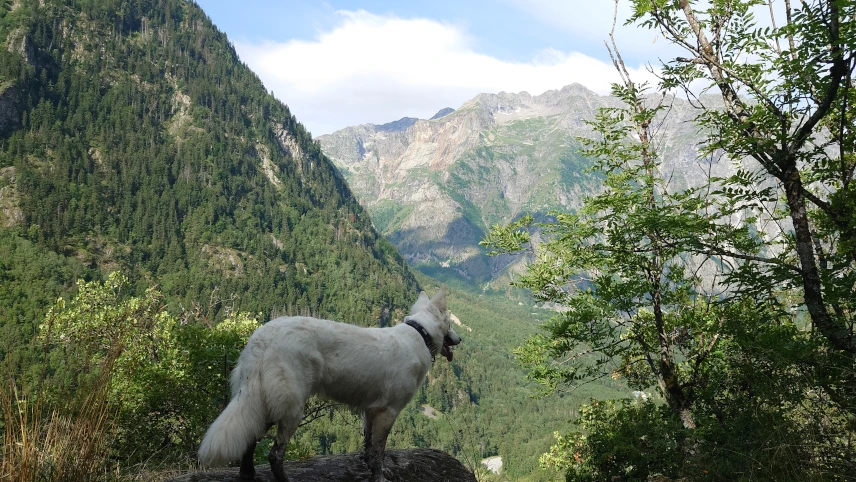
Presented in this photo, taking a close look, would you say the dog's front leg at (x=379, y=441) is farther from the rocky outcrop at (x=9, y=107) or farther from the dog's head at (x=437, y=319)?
the rocky outcrop at (x=9, y=107)

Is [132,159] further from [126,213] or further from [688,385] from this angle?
[688,385]

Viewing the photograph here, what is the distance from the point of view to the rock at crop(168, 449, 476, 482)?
471cm

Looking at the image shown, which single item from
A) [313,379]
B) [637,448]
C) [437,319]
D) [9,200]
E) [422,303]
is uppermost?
[9,200]

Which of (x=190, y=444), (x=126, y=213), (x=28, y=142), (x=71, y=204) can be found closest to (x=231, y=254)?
(x=126, y=213)

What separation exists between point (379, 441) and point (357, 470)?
0.56m

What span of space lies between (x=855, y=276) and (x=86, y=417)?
8080mm

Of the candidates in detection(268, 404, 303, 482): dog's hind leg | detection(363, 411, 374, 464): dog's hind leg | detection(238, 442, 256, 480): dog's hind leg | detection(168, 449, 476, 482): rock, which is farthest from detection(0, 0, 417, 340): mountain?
detection(268, 404, 303, 482): dog's hind leg

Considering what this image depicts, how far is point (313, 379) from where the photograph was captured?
4.74 metres

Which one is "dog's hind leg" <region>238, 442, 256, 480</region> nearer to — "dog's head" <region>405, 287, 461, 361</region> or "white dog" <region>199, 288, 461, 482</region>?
"white dog" <region>199, 288, 461, 482</region>

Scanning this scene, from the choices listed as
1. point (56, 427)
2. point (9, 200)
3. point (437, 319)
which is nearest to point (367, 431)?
point (437, 319)

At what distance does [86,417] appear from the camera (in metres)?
3.65

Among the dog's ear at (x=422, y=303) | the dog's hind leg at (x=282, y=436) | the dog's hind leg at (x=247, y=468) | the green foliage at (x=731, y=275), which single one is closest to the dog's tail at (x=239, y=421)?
the dog's hind leg at (x=282, y=436)

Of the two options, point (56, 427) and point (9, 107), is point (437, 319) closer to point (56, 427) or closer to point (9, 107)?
point (56, 427)

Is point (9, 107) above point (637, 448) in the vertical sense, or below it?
above
